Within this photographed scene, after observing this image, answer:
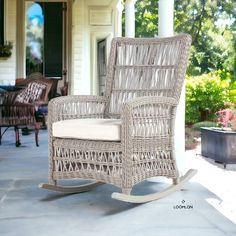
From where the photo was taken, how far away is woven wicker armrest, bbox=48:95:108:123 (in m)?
2.84

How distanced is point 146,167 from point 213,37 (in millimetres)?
16230

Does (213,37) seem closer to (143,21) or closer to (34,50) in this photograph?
(143,21)

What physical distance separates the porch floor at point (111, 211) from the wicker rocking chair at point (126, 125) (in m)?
0.10

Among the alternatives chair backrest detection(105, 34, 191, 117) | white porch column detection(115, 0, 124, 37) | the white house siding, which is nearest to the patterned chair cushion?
chair backrest detection(105, 34, 191, 117)

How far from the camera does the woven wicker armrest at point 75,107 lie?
2.84m

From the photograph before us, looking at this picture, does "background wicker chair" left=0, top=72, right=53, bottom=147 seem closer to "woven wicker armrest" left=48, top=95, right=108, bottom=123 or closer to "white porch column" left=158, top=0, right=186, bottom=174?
"woven wicker armrest" left=48, top=95, right=108, bottom=123

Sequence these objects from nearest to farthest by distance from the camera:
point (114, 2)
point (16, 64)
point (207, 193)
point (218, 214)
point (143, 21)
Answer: point (218, 214), point (207, 193), point (114, 2), point (16, 64), point (143, 21)

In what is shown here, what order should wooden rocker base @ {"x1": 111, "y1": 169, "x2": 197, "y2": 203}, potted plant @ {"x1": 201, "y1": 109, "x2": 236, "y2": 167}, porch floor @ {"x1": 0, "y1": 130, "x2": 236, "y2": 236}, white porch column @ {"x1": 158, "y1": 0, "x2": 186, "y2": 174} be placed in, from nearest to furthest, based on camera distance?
porch floor @ {"x1": 0, "y1": 130, "x2": 236, "y2": 236}, wooden rocker base @ {"x1": 111, "y1": 169, "x2": 197, "y2": 203}, white porch column @ {"x1": 158, "y1": 0, "x2": 186, "y2": 174}, potted plant @ {"x1": 201, "y1": 109, "x2": 236, "y2": 167}

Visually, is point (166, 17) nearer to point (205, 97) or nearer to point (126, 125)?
point (126, 125)

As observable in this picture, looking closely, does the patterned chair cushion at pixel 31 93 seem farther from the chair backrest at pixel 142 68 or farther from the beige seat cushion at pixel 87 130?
the beige seat cushion at pixel 87 130

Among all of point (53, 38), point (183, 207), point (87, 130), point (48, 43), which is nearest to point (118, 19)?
point (53, 38)

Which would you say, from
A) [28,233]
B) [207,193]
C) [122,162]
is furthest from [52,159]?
[207,193]

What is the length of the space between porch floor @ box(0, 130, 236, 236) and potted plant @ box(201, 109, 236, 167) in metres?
0.92

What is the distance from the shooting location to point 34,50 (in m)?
9.40
